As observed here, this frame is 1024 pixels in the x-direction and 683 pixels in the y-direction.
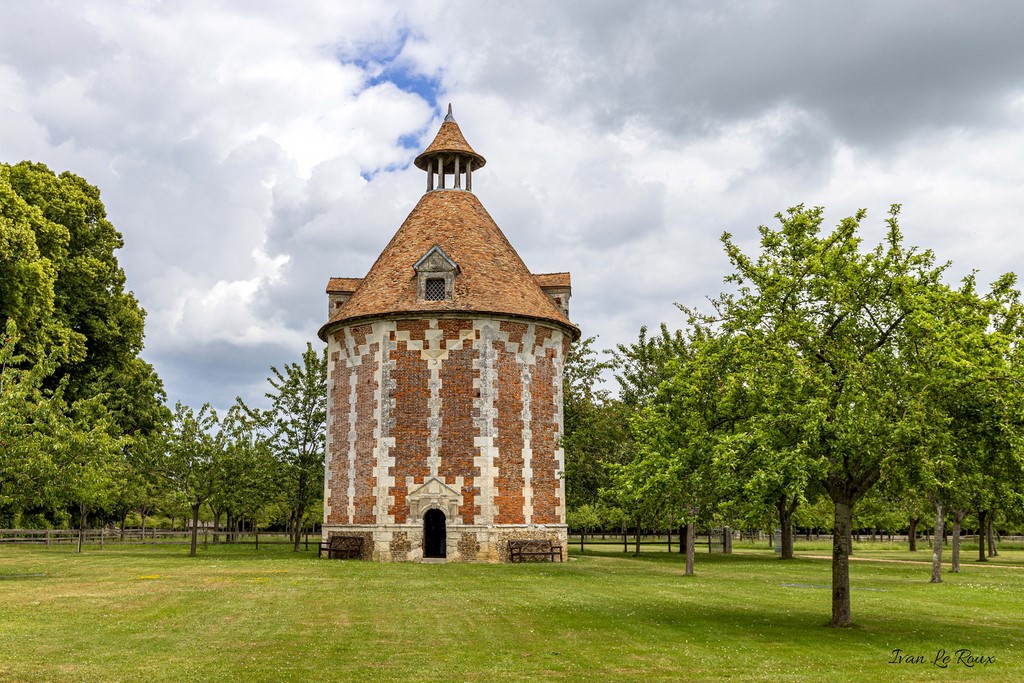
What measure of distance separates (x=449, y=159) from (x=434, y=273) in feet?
29.4

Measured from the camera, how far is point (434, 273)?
4119cm

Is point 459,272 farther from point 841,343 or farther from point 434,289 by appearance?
point 841,343

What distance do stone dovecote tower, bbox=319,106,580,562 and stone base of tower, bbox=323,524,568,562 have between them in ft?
0.15

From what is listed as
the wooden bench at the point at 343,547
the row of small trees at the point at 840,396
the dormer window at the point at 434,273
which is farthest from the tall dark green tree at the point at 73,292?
the row of small trees at the point at 840,396

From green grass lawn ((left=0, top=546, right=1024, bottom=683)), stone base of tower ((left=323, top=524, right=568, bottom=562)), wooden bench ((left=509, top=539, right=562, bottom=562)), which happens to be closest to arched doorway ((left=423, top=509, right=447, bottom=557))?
stone base of tower ((left=323, top=524, right=568, bottom=562))

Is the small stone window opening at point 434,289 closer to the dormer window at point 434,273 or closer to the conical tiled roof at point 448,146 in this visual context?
the dormer window at point 434,273

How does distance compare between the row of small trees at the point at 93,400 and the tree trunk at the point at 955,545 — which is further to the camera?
the tree trunk at the point at 955,545

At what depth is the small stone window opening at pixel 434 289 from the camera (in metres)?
41.0

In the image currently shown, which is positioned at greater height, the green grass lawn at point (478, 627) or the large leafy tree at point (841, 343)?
the large leafy tree at point (841, 343)

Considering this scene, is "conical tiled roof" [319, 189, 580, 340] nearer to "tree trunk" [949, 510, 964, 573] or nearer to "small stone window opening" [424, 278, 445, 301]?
"small stone window opening" [424, 278, 445, 301]

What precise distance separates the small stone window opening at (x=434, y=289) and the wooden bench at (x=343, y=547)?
1067 cm

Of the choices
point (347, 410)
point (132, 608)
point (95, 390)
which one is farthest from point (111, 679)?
point (95, 390)

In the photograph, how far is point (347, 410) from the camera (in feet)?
138

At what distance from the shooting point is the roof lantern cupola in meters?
46.9
